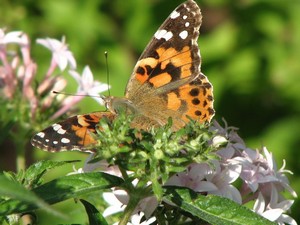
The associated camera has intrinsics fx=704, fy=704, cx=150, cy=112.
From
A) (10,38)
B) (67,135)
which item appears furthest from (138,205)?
(10,38)

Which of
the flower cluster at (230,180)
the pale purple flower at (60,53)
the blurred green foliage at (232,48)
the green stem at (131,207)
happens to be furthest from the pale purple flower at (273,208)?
the blurred green foliage at (232,48)

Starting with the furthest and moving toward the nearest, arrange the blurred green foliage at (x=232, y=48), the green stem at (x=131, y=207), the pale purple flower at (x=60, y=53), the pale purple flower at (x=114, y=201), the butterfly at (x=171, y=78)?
the blurred green foliage at (x=232, y=48), the pale purple flower at (x=60, y=53), the butterfly at (x=171, y=78), the pale purple flower at (x=114, y=201), the green stem at (x=131, y=207)

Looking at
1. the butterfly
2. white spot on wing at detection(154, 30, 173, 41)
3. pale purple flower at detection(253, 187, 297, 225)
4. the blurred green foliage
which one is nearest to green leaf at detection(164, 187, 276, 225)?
pale purple flower at detection(253, 187, 297, 225)

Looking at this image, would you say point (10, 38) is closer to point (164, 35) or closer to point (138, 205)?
point (164, 35)

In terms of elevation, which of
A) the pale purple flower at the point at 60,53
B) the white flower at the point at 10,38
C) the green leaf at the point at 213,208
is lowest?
the green leaf at the point at 213,208

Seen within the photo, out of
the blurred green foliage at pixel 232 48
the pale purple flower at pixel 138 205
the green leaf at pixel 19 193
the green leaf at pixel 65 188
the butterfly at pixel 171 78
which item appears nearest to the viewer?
the green leaf at pixel 19 193

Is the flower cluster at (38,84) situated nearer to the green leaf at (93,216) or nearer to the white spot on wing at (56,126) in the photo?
the white spot on wing at (56,126)

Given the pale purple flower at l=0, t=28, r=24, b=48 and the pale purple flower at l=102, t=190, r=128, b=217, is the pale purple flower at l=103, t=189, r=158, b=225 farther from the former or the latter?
the pale purple flower at l=0, t=28, r=24, b=48

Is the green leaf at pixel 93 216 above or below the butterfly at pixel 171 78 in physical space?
below
